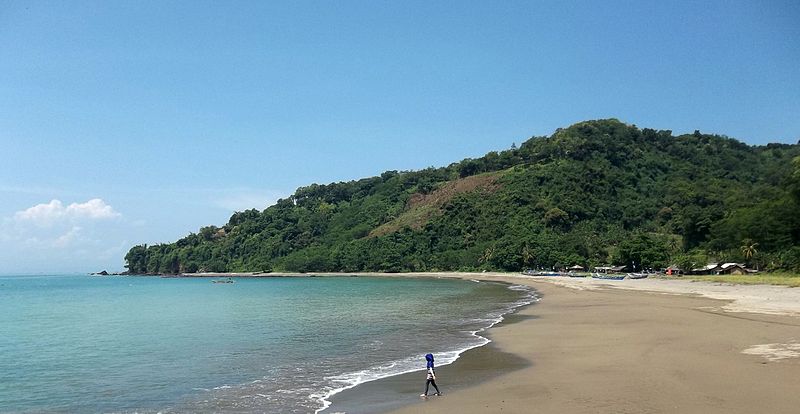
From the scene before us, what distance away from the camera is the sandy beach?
12070 millimetres

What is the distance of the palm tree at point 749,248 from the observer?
68125mm

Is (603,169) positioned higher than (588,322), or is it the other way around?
(603,169)

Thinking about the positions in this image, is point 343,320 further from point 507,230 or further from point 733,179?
point 733,179

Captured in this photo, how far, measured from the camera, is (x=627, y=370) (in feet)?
50.8

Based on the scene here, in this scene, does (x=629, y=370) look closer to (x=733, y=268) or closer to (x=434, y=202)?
(x=733, y=268)

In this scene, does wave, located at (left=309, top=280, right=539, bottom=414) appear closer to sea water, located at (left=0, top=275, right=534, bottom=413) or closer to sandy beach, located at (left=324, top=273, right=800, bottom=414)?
sea water, located at (left=0, top=275, right=534, bottom=413)

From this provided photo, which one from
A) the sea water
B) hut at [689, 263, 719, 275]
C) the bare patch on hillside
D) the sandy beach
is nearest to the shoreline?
the sandy beach

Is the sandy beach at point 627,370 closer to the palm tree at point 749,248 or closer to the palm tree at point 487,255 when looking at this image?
the palm tree at point 749,248

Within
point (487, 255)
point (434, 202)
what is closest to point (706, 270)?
point (487, 255)

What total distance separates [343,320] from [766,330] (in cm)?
2273

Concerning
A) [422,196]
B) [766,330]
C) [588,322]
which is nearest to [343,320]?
[588,322]

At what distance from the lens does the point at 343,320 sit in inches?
1385

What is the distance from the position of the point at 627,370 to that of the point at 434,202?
165458mm

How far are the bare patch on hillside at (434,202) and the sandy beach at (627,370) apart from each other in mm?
141792
